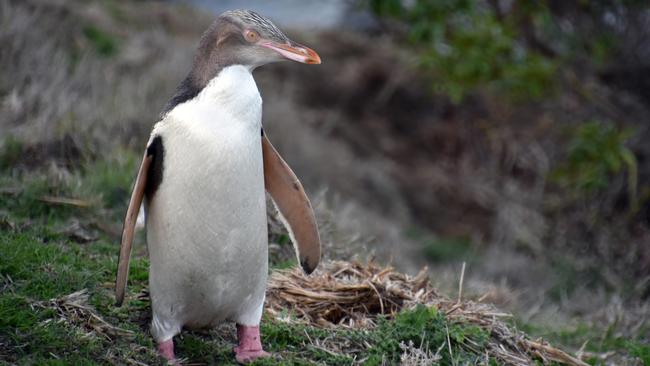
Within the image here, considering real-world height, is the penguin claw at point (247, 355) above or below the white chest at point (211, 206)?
below

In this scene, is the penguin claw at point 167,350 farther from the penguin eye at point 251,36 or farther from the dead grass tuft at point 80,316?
the penguin eye at point 251,36

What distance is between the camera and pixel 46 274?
5207 millimetres

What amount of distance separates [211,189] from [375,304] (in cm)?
162

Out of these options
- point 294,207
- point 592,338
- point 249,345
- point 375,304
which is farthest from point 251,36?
point 592,338

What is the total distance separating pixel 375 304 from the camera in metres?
5.62

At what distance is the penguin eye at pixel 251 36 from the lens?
447cm

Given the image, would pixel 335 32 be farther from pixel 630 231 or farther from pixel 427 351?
pixel 427 351

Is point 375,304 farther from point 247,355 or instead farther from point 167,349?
point 167,349

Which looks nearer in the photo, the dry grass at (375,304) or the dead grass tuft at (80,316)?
the dead grass tuft at (80,316)

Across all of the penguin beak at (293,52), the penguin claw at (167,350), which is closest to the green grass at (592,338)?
the penguin claw at (167,350)

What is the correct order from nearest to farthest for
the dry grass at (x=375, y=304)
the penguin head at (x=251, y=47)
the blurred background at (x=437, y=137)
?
1. the penguin head at (x=251, y=47)
2. the dry grass at (x=375, y=304)
3. the blurred background at (x=437, y=137)

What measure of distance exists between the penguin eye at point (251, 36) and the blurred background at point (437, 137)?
97.2 inches

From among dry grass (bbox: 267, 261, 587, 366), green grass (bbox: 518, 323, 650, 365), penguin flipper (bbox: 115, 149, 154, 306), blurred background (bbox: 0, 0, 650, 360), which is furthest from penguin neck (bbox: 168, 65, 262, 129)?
green grass (bbox: 518, 323, 650, 365)

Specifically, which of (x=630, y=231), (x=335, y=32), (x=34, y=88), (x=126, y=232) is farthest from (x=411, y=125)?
(x=126, y=232)
